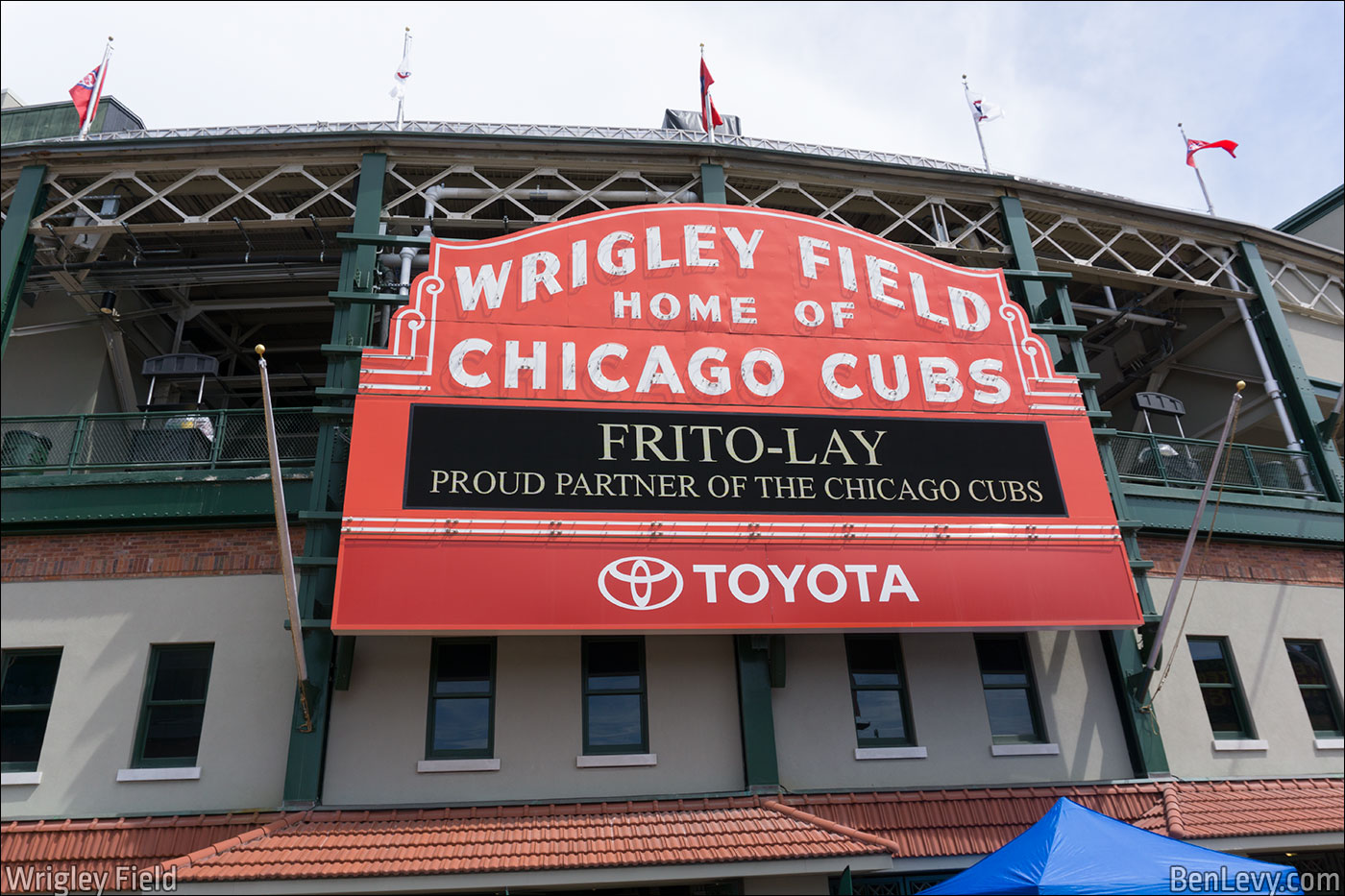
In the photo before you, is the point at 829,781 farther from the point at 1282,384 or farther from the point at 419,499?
the point at 1282,384

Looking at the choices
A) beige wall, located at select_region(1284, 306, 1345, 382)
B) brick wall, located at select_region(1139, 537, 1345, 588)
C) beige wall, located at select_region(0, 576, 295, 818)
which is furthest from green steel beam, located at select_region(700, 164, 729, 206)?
beige wall, located at select_region(1284, 306, 1345, 382)

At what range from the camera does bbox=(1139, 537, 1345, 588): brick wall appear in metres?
14.1

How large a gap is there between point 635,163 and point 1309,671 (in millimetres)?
13888

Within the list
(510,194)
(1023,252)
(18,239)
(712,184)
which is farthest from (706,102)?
(18,239)

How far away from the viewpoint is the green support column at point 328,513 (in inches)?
427

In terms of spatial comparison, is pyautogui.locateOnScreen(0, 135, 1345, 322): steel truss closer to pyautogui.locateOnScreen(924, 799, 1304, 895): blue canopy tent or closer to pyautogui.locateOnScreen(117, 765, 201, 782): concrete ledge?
pyautogui.locateOnScreen(117, 765, 201, 782): concrete ledge

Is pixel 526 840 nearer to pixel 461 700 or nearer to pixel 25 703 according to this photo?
pixel 461 700

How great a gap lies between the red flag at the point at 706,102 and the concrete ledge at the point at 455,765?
11241mm

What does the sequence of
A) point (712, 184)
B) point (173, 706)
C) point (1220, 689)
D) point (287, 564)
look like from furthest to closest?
point (712, 184) < point (1220, 689) < point (173, 706) < point (287, 564)

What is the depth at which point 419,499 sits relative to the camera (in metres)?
11.2

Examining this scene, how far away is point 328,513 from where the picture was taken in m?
11.7


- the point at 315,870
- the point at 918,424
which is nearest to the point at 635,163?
→ the point at 918,424

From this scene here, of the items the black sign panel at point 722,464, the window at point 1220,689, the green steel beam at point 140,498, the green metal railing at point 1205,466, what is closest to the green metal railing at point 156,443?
the green steel beam at point 140,498

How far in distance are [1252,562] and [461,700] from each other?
500 inches
